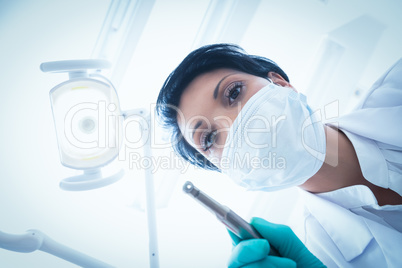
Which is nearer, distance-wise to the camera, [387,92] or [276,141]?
[276,141]

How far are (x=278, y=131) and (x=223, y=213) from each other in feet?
0.94

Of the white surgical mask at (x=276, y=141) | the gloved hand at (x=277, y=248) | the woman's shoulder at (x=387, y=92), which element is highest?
the woman's shoulder at (x=387, y=92)

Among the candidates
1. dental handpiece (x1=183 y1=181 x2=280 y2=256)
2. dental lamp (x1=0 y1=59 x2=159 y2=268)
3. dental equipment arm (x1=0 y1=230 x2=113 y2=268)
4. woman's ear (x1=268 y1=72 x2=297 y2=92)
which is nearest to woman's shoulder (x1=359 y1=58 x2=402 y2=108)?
woman's ear (x1=268 y1=72 x2=297 y2=92)

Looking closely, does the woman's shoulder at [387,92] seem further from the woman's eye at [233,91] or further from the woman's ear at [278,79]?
the woman's eye at [233,91]

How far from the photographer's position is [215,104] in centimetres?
75

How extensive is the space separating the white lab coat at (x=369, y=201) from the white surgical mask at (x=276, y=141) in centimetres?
20

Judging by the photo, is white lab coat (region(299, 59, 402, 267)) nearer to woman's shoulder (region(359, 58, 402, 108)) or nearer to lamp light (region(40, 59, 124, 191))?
woman's shoulder (region(359, 58, 402, 108))

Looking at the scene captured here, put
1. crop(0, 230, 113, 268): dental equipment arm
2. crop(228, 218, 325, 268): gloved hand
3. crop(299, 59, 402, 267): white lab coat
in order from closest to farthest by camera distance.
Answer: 1. crop(0, 230, 113, 268): dental equipment arm
2. crop(228, 218, 325, 268): gloved hand
3. crop(299, 59, 402, 267): white lab coat

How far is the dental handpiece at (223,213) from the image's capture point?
48 cm

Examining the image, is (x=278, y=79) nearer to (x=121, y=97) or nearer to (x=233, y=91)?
(x=233, y=91)

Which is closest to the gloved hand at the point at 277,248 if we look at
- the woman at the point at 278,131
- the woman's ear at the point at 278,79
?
the woman at the point at 278,131

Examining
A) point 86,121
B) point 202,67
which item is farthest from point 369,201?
point 86,121

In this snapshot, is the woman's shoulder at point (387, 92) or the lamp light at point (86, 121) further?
the woman's shoulder at point (387, 92)

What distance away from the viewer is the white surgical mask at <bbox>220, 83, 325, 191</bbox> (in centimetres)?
64
